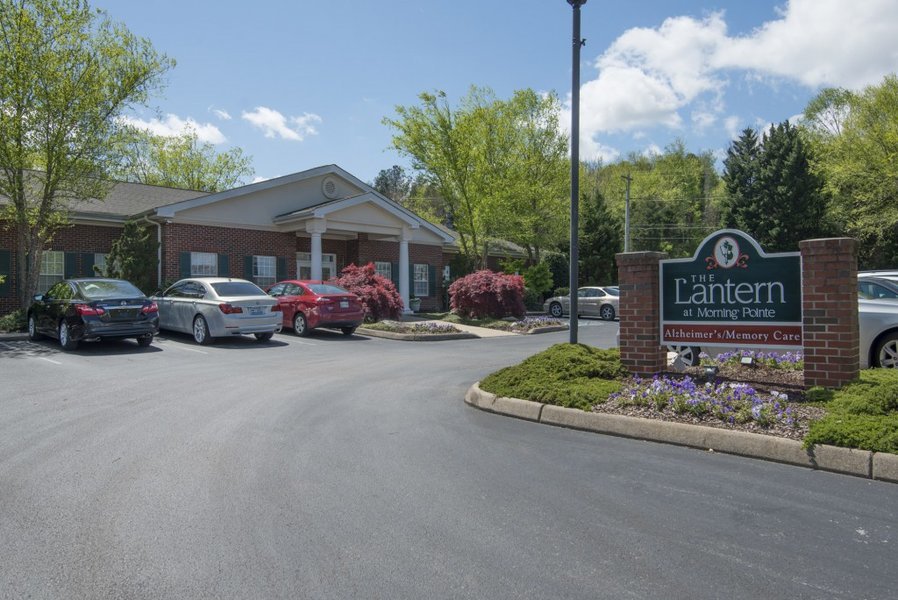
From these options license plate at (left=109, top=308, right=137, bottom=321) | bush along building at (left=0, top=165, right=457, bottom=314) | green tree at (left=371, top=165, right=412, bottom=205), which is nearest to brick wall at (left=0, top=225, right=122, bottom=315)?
bush along building at (left=0, top=165, right=457, bottom=314)

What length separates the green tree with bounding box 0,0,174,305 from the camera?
→ 53.8 feet

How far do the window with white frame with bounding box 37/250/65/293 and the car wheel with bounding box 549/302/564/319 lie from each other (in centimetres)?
1893

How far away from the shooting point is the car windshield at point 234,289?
1509 cm

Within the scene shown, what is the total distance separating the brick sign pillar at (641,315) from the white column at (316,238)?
15800 mm

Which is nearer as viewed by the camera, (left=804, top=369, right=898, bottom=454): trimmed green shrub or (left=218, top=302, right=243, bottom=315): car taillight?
(left=804, top=369, right=898, bottom=454): trimmed green shrub

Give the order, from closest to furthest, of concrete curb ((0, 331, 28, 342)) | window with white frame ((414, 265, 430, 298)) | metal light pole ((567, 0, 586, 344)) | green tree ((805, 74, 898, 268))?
metal light pole ((567, 0, 586, 344)) → concrete curb ((0, 331, 28, 342)) → window with white frame ((414, 265, 430, 298)) → green tree ((805, 74, 898, 268))

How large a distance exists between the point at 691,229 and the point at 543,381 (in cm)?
4804

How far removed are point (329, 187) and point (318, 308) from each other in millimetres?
10169

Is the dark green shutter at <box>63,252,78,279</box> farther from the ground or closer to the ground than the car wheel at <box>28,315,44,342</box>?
farther from the ground

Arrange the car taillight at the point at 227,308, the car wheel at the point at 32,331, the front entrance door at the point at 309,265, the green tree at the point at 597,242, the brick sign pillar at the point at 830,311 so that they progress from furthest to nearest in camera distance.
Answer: the green tree at the point at 597,242, the front entrance door at the point at 309,265, the car wheel at the point at 32,331, the car taillight at the point at 227,308, the brick sign pillar at the point at 830,311

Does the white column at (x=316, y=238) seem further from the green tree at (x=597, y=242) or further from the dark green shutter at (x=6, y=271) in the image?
the green tree at (x=597, y=242)

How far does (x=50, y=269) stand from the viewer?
2030 centimetres

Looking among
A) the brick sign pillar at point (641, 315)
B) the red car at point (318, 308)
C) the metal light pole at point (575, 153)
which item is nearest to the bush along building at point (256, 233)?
the red car at point (318, 308)

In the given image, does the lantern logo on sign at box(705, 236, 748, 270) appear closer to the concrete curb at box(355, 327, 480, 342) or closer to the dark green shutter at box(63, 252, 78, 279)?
the concrete curb at box(355, 327, 480, 342)
